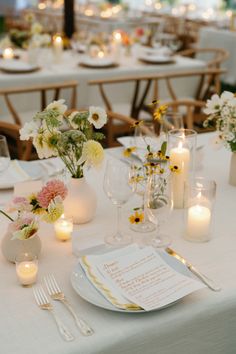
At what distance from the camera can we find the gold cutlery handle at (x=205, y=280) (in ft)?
4.45

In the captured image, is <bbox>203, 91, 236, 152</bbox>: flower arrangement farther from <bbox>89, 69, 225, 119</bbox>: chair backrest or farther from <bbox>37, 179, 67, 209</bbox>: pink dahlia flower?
<bbox>89, 69, 225, 119</bbox>: chair backrest

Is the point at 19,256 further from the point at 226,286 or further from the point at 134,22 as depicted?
the point at 134,22

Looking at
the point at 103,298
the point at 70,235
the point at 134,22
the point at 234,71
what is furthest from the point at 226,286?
the point at 134,22

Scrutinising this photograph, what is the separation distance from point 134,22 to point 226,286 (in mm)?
7234

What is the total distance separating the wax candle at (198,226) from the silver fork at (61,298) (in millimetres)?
438

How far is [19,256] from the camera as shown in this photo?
4.69ft

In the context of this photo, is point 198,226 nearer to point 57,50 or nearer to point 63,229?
point 63,229

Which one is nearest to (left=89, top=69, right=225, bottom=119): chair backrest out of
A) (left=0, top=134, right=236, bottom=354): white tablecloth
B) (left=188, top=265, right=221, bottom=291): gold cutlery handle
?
(left=0, top=134, right=236, bottom=354): white tablecloth

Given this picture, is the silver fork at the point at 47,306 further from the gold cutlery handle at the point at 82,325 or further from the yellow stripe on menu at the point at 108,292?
the yellow stripe on menu at the point at 108,292

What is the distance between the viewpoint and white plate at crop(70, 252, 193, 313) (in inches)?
49.9

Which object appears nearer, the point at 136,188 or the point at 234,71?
the point at 136,188

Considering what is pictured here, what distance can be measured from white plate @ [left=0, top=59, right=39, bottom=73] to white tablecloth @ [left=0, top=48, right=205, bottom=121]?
42 millimetres

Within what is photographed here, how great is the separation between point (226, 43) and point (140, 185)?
5.85 metres

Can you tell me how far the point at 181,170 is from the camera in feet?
5.89
